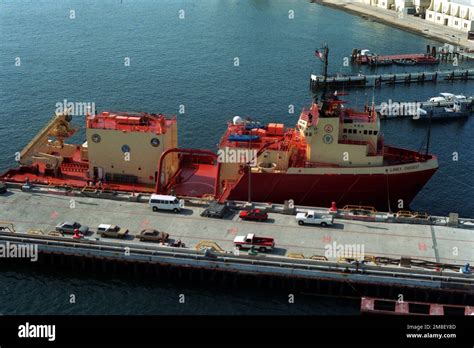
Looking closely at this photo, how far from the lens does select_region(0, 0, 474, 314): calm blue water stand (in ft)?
177

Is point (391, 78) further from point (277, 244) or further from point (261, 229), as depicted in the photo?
point (277, 244)

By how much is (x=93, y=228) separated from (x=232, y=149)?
15.8 m

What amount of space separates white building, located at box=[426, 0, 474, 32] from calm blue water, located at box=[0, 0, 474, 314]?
40.6 ft

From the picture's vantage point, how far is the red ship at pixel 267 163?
206ft

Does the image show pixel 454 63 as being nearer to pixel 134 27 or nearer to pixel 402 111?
pixel 402 111

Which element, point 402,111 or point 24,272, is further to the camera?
point 402,111

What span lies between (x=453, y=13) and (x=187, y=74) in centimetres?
8127

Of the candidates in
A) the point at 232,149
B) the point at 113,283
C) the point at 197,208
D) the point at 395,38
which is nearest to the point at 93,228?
the point at 113,283

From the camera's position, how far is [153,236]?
178ft

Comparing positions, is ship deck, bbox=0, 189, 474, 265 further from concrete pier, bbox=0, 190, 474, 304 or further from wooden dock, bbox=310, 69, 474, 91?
wooden dock, bbox=310, 69, 474, 91

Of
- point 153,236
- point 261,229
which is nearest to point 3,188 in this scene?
point 153,236

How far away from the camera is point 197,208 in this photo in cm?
6075

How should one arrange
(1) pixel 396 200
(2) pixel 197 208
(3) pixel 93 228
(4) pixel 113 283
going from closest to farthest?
(4) pixel 113 283 < (3) pixel 93 228 < (2) pixel 197 208 < (1) pixel 396 200

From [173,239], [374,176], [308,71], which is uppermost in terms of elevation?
[308,71]
